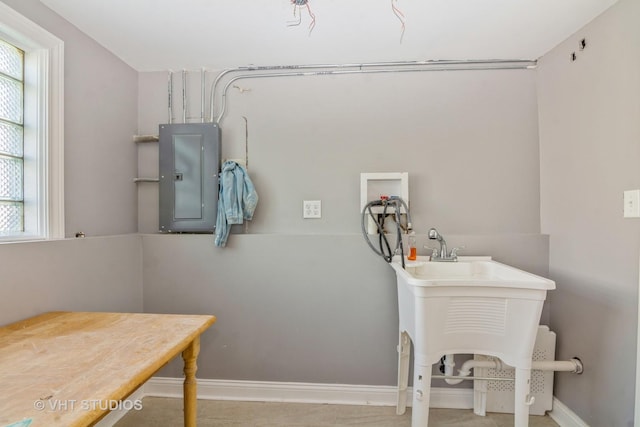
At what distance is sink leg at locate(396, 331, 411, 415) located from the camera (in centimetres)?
173

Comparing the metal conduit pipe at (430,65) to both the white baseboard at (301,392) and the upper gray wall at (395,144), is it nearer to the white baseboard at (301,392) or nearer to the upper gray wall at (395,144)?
the upper gray wall at (395,144)

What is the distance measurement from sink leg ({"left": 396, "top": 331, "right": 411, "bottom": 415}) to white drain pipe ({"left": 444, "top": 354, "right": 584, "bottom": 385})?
21cm

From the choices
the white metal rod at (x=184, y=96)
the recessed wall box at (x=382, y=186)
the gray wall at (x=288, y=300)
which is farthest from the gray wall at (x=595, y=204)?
the white metal rod at (x=184, y=96)

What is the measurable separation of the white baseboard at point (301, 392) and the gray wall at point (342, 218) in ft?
0.19

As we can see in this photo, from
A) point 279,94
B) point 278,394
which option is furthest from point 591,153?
point 278,394

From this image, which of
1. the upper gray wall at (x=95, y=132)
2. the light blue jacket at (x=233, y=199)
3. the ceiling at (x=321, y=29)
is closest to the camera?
the ceiling at (x=321, y=29)

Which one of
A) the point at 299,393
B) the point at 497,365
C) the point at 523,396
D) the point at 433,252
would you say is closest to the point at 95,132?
the point at 299,393

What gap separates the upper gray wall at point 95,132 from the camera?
156 centimetres

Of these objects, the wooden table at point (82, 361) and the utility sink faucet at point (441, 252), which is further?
the utility sink faucet at point (441, 252)

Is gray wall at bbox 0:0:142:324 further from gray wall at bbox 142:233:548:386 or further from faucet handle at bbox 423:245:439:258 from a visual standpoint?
→ faucet handle at bbox 423:245:439:258

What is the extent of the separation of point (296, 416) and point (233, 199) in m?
1.31

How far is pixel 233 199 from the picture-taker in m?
1.88

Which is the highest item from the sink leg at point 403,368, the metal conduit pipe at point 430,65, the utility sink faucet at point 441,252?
the metal conduit pipe at point 430,65

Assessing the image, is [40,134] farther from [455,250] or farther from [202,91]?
[455,250]
